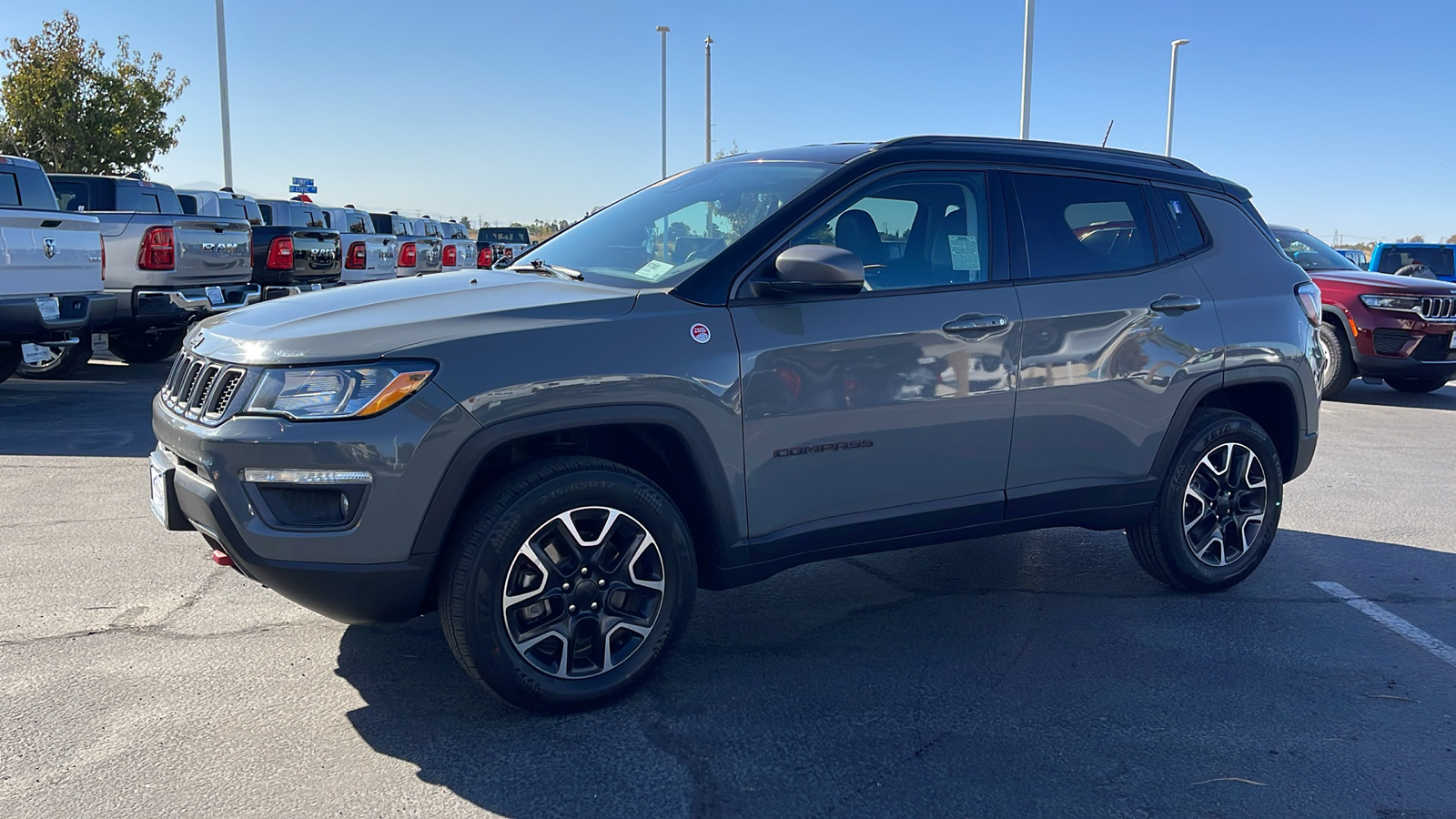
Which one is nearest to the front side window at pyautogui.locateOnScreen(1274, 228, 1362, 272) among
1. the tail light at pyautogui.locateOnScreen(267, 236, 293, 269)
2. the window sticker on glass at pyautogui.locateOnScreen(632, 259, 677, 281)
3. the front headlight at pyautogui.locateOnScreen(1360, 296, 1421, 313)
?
the front headlight at pyautogui.locateOnScreen(1360, 296, 1421, 313)

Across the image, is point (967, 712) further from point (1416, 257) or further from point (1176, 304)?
point (1416, 257)

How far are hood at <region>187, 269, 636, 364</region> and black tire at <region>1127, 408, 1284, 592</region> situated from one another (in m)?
2.61

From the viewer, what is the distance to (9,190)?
31.1ft

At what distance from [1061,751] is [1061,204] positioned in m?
2.21

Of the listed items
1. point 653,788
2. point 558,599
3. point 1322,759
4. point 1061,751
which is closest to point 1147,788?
point 1061,751

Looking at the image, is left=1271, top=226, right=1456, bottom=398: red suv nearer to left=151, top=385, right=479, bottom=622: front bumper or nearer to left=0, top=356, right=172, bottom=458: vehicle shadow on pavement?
left=151, top=385, right=479, bottom=622: front bumper

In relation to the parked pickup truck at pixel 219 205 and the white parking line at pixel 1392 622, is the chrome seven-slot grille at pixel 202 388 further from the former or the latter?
the parked pickup truck at pixel 219 205

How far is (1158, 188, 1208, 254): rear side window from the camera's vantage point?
4848 mm

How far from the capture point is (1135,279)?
4.59 metres

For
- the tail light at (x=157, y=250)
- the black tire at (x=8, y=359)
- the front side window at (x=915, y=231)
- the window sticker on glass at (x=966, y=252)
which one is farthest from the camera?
the tail light at (x=157, y=250)

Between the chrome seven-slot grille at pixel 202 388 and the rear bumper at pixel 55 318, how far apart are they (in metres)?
6.08

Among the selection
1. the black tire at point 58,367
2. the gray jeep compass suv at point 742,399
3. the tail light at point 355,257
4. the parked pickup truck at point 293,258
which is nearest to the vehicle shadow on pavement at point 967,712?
the gray jeep compass suv at point 742,399

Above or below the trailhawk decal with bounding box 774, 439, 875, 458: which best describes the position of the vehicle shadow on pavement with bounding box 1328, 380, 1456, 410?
below

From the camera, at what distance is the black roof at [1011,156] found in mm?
4211
